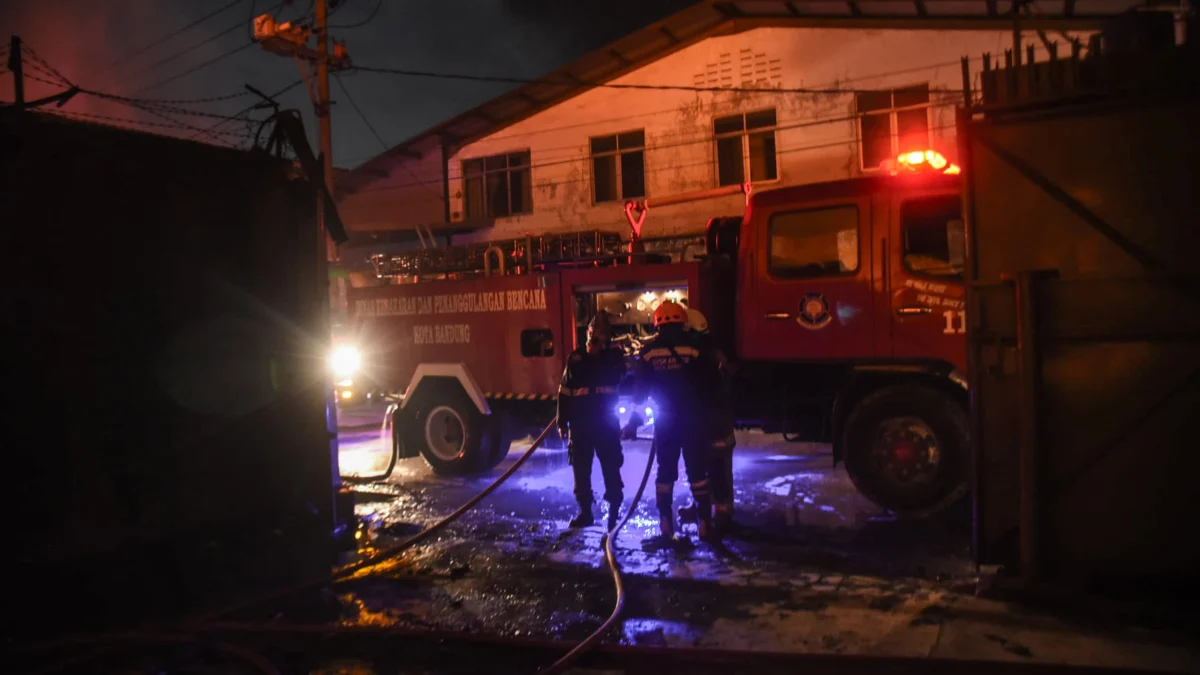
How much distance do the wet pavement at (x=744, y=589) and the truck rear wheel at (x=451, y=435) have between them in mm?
1191

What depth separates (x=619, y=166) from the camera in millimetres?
16875

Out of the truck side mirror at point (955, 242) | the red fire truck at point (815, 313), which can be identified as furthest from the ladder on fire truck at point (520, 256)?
the truck side mirror at point (955, 242)

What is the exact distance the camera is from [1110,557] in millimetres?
4199

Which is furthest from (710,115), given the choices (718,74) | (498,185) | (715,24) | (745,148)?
(498,185)

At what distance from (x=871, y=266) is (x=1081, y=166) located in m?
2.17

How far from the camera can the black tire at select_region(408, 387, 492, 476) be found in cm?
897

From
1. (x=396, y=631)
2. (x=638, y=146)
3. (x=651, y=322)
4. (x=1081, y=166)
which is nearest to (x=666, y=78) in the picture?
(x=638, y=146)

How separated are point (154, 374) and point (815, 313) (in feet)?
15.9

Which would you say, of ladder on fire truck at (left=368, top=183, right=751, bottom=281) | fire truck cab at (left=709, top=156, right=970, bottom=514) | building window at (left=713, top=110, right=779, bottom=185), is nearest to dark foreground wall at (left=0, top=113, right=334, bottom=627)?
ladder on fire truck at (left=368, top=183, right=751, bottom=281)

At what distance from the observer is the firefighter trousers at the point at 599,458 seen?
21.4 feet

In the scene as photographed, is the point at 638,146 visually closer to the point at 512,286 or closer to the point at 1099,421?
the point at 512,286

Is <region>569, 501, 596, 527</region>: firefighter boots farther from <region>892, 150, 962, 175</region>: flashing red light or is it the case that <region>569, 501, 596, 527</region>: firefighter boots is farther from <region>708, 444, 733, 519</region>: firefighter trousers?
<region>892, 150, 962, 175</region>: flashing red light

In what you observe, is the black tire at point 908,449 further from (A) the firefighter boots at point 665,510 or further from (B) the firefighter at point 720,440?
(A) the firefighter boots at point 665,510

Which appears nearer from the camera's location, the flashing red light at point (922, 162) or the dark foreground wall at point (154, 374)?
the dark foreground wall at point (154, 374)
